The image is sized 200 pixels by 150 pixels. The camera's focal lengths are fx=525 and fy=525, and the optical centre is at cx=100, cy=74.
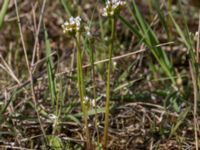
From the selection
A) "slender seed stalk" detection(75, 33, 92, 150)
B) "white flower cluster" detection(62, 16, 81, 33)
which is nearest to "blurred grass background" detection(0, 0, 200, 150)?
"slender seed stalk" detection(75, 33, 92, 150)

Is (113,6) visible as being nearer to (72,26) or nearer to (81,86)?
(72,26)

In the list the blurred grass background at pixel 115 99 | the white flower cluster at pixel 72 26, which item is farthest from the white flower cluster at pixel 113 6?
the blurred grass background at pixel 115 99

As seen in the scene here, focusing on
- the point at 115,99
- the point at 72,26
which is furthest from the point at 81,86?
the point at 115,99

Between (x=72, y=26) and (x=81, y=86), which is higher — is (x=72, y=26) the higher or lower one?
the higher one

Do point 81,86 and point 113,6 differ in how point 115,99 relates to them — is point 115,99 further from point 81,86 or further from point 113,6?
point 113,6

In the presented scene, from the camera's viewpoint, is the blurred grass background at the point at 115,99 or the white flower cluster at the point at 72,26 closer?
the white flower cluster at the point at 72,26

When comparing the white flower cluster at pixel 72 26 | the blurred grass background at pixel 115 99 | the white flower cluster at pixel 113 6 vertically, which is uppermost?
the white flower cluster at pixel 113 6

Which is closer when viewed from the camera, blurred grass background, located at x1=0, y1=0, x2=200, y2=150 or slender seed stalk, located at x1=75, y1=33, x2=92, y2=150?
slender seed stalk, located at x1=75, y1=33, x2=92, y2=150

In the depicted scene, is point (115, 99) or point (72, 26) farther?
point (115, 99)

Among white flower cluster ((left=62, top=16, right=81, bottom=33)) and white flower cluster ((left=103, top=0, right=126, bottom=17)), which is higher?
white flower cluster ((left=103, top=0, right=126, bottom=17))

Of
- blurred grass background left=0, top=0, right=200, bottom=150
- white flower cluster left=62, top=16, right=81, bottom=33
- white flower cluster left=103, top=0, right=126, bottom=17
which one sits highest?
white flower cluster left=103, top=0, right=126, bottom=17

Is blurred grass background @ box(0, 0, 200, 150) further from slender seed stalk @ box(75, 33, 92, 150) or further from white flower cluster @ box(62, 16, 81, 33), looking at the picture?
white flower cluster @ box(62, 16, 81, 33)

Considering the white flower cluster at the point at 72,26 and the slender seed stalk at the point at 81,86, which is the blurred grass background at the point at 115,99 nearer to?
the slender seed stalk at the point at 81,86
